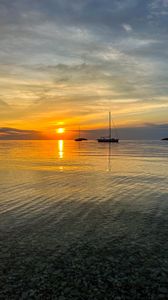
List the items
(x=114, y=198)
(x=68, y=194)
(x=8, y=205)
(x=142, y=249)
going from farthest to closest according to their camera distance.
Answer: (x=68, y=194), (x=114, y=198), (x=8, y=205), (x=142, y=249)

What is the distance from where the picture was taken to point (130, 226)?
47.0ft

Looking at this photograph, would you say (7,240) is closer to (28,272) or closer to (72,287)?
(28,272)

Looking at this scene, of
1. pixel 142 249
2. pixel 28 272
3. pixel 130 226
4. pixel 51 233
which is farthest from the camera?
pixel 130 226

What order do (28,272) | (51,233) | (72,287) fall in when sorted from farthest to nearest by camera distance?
1. (51,233)
2. (28,272)
3. (72,287)

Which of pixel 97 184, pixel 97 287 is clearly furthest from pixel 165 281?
pixel 97 184

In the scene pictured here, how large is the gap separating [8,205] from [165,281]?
480 inches

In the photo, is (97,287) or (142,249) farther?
(142,249)

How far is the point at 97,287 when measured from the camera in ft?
28.0

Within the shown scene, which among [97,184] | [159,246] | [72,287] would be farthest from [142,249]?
[97,184]

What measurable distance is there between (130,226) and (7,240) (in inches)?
238

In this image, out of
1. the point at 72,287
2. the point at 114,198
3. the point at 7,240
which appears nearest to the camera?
the point at 72,287

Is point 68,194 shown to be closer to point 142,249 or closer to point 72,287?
point 142,249

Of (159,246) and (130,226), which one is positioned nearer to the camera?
(159,246)

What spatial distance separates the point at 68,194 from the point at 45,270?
43.4ft
